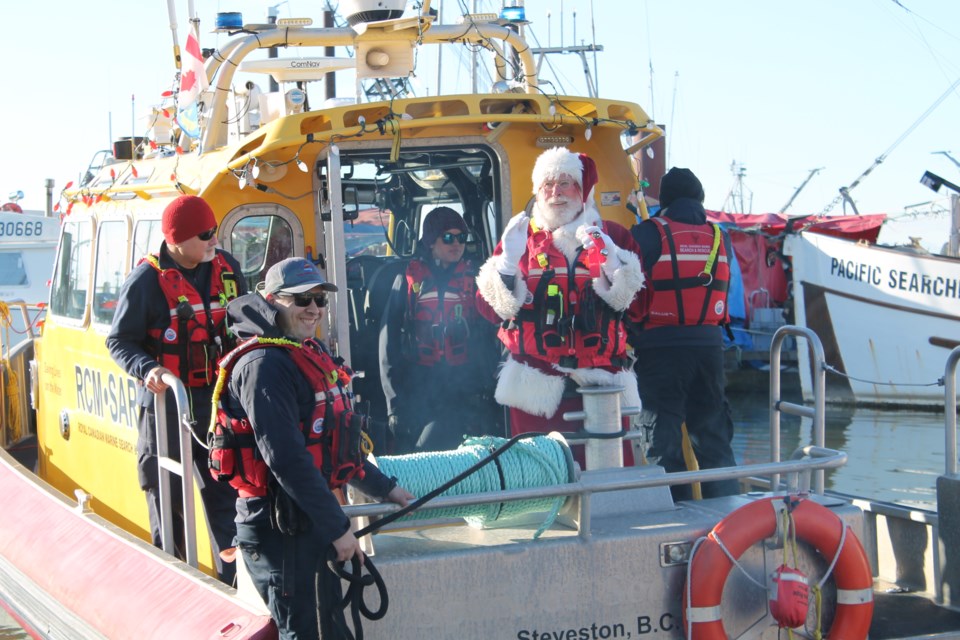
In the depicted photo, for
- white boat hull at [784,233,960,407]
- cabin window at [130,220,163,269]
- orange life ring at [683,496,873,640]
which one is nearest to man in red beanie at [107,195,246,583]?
cabin window at [130,220,163,269]

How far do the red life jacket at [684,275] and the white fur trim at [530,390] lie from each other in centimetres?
68

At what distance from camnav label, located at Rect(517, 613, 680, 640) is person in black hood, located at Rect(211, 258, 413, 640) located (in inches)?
25.4

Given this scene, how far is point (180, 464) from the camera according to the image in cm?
437

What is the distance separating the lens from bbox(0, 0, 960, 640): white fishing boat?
376 centimetres

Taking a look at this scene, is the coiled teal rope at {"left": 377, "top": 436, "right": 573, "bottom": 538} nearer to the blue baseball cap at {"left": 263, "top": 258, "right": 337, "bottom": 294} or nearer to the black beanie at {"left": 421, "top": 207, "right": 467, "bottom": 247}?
the blue baseball cap at {"left": 263, "top": 258, "right": 337, "bottom": 294}

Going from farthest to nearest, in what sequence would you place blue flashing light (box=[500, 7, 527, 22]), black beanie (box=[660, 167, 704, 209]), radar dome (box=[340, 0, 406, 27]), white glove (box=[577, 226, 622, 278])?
1. blue flashing light (box=[500, 7, 527, 22])
2. radar dome (box=[340, 0, 406, 27])
3. black beanie (box=[660, 167, 704, 209])
4. white glove (box=[577, 226, 622, 278])

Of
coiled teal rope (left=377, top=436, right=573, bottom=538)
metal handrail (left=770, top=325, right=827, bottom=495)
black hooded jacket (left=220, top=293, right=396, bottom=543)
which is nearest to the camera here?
black hooded jacket (left=220, top=293, right=396, bottom=543)

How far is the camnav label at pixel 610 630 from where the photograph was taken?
3730 mm

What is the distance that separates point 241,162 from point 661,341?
2.08 metres

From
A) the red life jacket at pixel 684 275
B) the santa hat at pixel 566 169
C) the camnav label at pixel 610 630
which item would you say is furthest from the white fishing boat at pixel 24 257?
the camnav label at pixel 610 630

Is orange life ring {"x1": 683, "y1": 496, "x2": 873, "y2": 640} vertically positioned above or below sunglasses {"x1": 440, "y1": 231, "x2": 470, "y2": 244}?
below

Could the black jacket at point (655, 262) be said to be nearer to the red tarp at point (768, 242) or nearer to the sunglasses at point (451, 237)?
the sunglasses at point (451, 237)

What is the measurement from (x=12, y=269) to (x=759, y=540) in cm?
1883

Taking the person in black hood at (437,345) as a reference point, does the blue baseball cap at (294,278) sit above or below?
above
